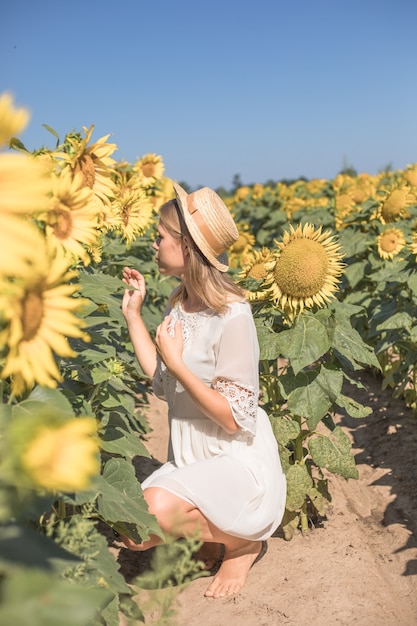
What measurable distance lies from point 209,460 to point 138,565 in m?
0.57

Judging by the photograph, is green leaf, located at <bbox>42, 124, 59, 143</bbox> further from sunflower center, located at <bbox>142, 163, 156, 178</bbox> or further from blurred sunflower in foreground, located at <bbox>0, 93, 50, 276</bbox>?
sunflower center, located at <bbox>142, 163, 156, 178</bbox>

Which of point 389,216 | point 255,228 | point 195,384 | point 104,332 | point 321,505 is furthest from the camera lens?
point 255,228

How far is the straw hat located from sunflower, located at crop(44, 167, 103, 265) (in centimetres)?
92

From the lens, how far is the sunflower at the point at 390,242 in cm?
462

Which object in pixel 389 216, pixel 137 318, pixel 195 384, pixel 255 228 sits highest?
pixel 255 228

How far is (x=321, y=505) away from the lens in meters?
2.75

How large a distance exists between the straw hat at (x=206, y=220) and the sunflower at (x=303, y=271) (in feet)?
0.90

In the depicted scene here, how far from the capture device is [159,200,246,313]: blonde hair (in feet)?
7.86

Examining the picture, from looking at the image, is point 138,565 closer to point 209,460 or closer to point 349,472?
point 209,460

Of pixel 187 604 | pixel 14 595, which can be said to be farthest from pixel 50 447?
pixel 187 604

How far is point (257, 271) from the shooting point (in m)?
2.92

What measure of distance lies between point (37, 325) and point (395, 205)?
3.96 meters

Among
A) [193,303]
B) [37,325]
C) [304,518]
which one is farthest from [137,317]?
[37,325]

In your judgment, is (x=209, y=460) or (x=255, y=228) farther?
(x=255, y=228)
